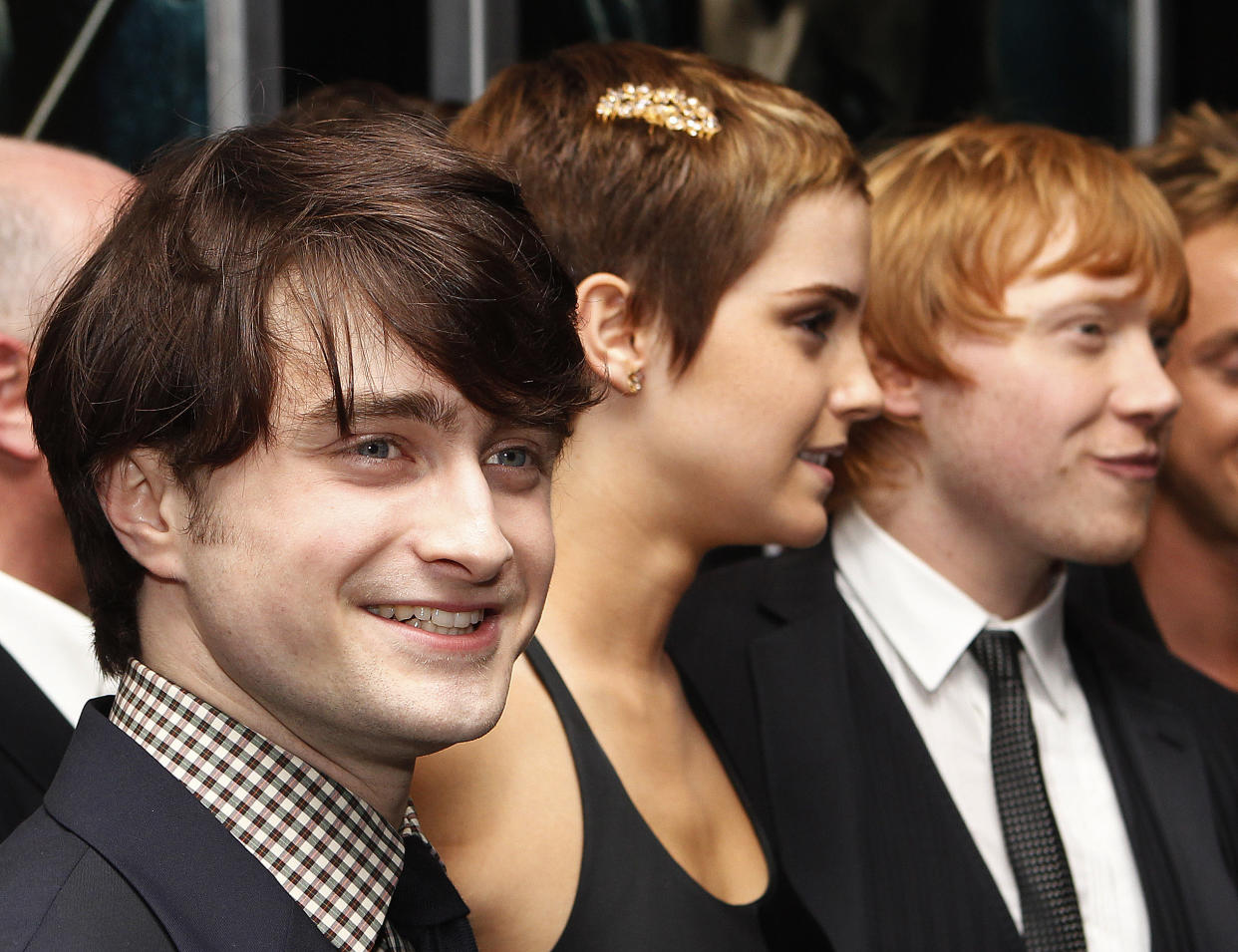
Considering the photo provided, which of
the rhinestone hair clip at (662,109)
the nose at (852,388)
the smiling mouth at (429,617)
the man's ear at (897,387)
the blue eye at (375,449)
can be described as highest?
the rhinestone hair clip at (662,109)

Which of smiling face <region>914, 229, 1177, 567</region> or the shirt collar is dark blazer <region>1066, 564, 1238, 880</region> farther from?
smiling face <region>914, 229, 1177, 567</region>

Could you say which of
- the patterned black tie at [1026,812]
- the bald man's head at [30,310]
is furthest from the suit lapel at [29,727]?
the patterned black tie at [1026,812]

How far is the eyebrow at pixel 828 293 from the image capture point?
1531 mm

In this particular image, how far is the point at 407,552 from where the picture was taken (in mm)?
985

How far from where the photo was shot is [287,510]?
0.96 m

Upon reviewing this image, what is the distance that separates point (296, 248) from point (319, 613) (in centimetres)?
25

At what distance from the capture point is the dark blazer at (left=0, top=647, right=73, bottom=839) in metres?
1.38

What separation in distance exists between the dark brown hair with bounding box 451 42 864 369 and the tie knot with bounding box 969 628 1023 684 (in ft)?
2.22

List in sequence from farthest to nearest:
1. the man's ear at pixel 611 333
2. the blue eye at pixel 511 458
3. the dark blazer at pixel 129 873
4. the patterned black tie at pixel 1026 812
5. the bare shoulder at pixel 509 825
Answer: the patterned black tie at pixel 1026 812 < the man's ear at pixel 611 333 < the bare shoulder at pixel 509 825 < the blue eye at pixel 511 458 < the dark blazer at pixel 129 873

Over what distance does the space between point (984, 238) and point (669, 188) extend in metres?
0.60

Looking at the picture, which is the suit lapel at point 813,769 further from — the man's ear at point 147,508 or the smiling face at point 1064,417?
the man's ear at point 147,508

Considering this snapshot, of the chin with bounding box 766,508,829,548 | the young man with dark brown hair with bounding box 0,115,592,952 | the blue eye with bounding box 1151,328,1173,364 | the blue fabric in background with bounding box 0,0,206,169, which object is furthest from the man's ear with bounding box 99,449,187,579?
the blue eye with bounding box 1151,328,1173,364

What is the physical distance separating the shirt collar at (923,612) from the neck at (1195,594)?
0.51 metres

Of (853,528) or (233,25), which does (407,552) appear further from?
(233,25)
